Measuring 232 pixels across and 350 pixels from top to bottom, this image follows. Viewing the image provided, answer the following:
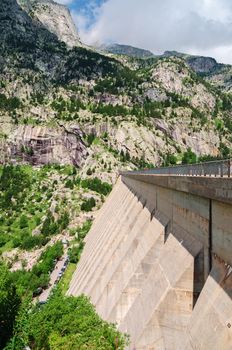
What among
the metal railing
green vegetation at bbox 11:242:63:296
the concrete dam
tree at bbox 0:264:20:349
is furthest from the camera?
green vegetation at bbox 11:242:63:296

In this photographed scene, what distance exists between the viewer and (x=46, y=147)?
194 metres

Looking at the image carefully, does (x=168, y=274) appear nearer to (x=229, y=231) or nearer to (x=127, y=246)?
(x=229, y=231)

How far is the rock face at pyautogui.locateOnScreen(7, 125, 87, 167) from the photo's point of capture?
630 ft

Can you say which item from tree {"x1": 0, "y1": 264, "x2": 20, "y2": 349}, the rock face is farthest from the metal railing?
the rock face

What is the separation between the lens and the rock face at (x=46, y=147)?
192000 millimetres

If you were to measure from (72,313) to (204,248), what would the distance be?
10580 mm

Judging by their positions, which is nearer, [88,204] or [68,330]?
[68,330]

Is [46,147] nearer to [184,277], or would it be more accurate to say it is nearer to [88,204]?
[88,204]

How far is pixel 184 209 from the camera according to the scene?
2133cm

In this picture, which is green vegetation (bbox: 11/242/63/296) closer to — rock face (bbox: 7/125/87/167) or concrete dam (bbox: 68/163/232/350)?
concrete dam (bbox: 68/163/232/350)

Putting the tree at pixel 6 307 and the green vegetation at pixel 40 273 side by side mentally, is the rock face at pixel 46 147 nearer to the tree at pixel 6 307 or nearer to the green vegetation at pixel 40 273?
the green vegetation at pixel 40 273

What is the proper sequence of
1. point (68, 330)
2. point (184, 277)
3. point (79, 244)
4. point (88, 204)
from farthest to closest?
point (88, 204), point (79, 244), point (68, 330), point (184, 277)

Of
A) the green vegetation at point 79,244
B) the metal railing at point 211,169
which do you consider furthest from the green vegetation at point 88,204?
the metal railing at point 211,169

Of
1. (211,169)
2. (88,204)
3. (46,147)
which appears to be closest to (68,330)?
(211,169)
